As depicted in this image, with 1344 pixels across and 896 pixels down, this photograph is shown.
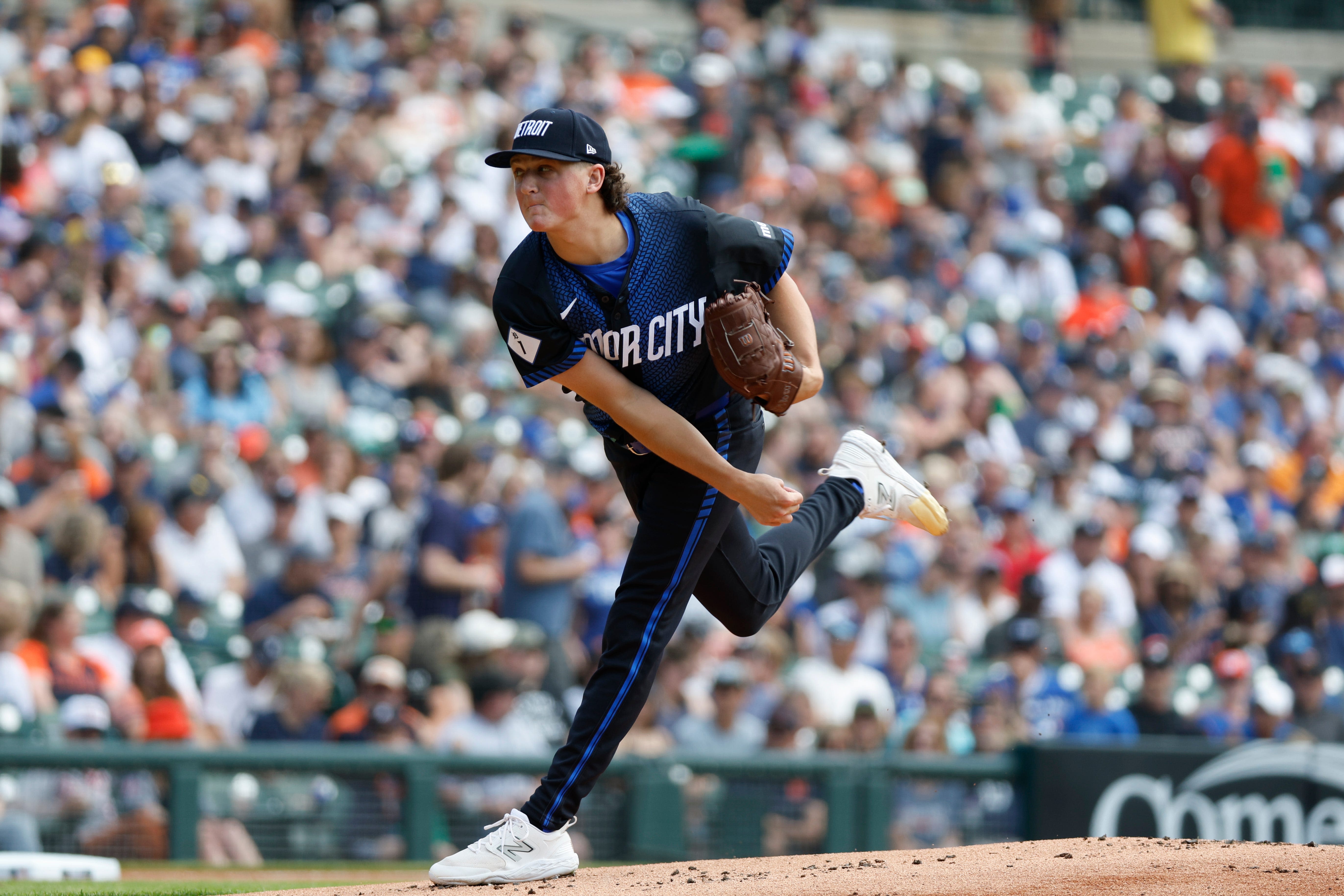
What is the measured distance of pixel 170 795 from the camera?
673 cm

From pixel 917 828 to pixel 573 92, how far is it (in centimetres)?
704

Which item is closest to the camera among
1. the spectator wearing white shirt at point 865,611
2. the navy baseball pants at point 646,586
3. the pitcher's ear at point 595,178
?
the pitcher's ear at point 595,178

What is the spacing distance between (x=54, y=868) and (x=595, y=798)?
238cm

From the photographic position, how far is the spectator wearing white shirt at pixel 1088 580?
9.48 metres

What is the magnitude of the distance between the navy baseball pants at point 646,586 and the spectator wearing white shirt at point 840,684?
3.81 meters

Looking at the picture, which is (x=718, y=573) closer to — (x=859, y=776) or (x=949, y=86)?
(x=859, y=776)

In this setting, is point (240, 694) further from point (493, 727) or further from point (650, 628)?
point (650, 628)

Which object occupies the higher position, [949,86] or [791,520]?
[949,86]

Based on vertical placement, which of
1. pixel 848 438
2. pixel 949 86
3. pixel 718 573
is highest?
pixel 949 86

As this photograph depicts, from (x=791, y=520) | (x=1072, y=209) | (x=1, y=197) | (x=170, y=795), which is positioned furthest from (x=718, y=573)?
(x=1072, y=209)

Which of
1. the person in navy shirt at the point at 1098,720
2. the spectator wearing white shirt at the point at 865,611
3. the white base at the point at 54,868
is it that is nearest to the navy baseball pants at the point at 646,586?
the white base at the point at 54,868

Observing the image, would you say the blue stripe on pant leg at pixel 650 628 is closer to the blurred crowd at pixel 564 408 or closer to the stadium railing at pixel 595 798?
the stadium railing at pixel 595 798

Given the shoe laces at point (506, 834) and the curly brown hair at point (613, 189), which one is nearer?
the curly brown hair at point (613, 189)

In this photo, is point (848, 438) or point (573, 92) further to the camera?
point (573, 92)
